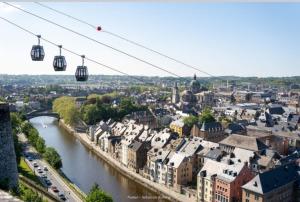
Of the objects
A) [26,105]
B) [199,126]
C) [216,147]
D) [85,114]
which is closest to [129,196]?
[216,147]

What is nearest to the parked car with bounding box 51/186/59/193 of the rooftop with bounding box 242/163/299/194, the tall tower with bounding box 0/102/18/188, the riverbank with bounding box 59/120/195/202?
the riverbank with bounding box 59/120/195/202

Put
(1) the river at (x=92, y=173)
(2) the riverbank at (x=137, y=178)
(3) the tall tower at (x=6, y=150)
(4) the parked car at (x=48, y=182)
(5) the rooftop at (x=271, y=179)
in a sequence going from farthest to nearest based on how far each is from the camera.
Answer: (1) the river at (x=92, y=173) → (2) the riverbank at (x=137, y=178) → (4) the parked car at (x=48, y=182) → (5) the rooftop at (x=271, y=179) → (3) the tall tower at (x=6, y=150)

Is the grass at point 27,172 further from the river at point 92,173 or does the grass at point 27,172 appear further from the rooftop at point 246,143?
the rooftop at point 246,143

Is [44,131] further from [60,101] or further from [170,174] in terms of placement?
[170,174]

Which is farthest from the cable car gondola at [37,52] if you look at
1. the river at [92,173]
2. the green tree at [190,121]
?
the green tree at [190,121]

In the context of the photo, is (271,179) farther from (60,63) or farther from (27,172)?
Result: (27,172)

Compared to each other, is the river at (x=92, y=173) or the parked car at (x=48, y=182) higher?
the parked car at (x=48, y=182)
